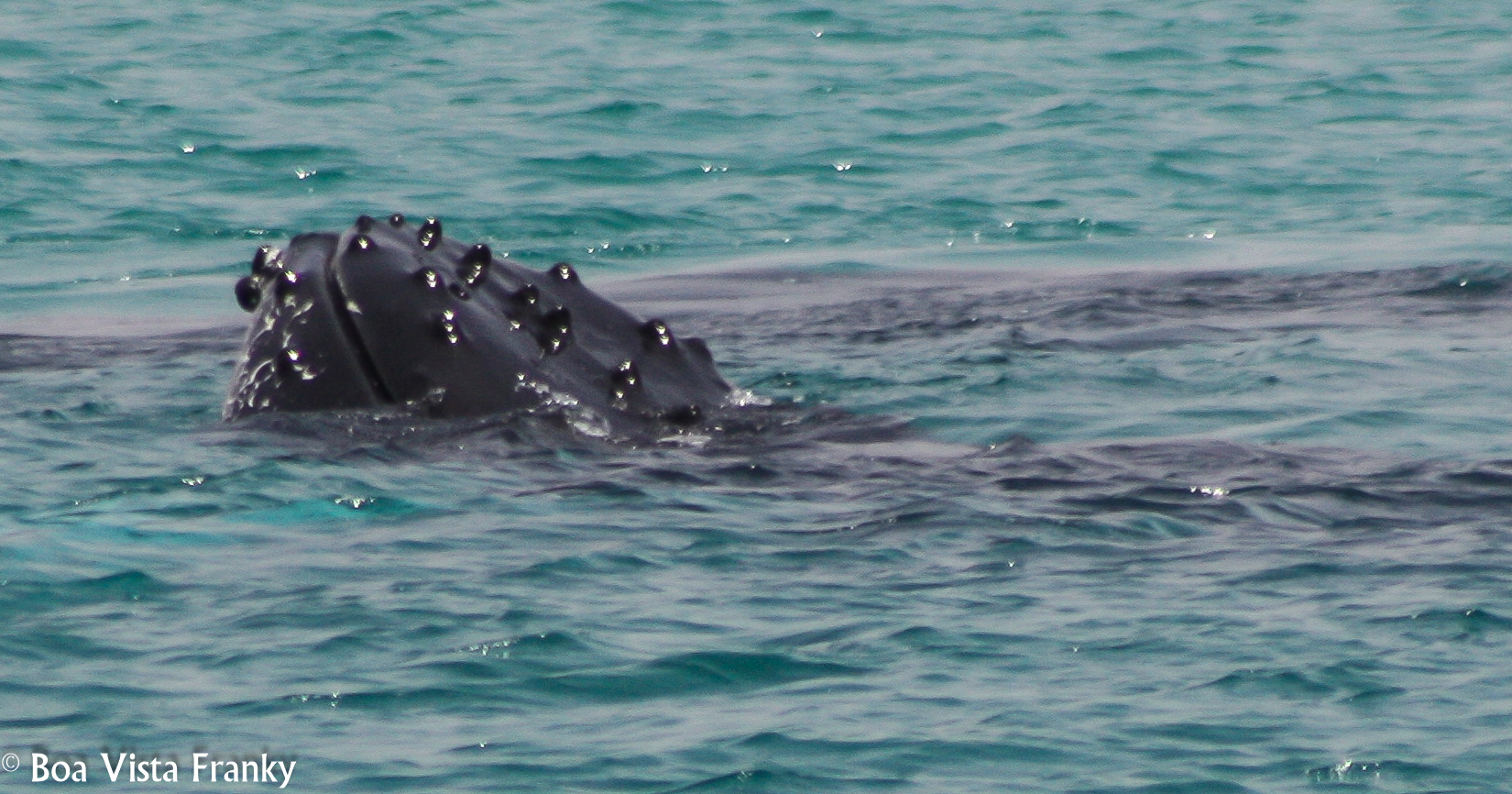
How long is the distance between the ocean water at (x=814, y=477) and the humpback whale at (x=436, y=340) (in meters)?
0.15

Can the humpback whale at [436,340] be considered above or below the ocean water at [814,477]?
above

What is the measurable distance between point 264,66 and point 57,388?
14.7 m

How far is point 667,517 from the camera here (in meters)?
8.64

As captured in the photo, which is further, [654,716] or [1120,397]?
[1120,397]

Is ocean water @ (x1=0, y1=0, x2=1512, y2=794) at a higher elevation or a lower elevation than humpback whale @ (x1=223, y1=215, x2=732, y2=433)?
lower

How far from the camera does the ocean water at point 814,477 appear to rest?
6.61m

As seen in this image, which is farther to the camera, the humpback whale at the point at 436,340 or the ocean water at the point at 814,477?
the humpback whale at the point at 436,340

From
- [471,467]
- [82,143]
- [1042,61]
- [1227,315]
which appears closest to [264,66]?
[82,143]

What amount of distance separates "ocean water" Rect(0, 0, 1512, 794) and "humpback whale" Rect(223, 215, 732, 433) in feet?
0.50

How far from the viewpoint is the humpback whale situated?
909 centimetres

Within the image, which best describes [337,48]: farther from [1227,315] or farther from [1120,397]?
[1120,397]

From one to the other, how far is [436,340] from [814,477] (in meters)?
1.46

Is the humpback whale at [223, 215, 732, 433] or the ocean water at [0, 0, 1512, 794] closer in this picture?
the ocean water at [0, 0, 1512, 794]

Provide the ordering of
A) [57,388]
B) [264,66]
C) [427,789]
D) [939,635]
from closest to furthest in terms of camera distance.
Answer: [427,789]
[939,635]
[57,388]
[264,66]
